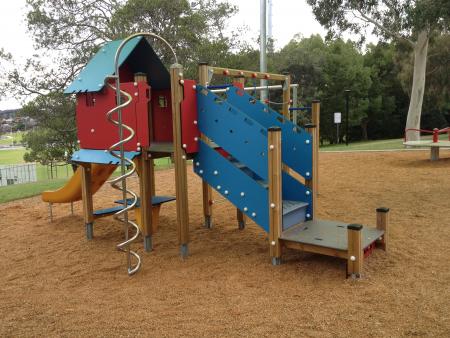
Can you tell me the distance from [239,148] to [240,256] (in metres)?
1.24

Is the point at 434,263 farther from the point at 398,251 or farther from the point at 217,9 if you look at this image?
the point at 217,9

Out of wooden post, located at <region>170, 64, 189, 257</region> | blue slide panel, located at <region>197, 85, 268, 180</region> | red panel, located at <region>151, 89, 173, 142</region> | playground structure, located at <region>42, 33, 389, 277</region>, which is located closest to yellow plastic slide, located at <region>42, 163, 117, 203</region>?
playground structure, located at <region>42, 33, 389, 277</region>

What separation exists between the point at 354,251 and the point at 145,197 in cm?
239

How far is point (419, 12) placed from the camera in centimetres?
850

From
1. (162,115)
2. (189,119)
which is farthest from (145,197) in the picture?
(162,115)

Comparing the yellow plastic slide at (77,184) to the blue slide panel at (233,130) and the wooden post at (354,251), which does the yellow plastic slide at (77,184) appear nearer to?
the blue slide panel at (233,130)

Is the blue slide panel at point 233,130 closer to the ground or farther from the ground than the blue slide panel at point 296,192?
farther from the ground

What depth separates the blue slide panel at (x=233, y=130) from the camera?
432 cm

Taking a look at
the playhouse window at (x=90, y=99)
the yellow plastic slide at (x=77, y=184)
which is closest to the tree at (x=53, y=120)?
the yellow plastic slide at (x=77, y=184)

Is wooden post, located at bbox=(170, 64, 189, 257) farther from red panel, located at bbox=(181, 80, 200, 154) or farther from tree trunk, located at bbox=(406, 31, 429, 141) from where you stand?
tree trunk, located at bbox=(406, 31, 429, 141)

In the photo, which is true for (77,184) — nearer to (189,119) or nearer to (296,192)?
(189,119)

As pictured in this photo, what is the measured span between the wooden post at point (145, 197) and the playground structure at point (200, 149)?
0.01 m

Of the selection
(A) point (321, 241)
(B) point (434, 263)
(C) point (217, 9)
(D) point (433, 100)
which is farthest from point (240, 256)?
(D) point (433, 100)

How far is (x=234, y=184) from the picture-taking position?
4.53 metres
